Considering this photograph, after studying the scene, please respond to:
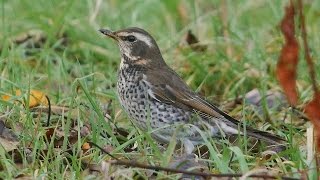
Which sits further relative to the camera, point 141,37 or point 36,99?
point 141,37

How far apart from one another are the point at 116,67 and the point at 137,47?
1585 millimetres

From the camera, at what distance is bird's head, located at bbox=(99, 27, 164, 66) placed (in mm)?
7570

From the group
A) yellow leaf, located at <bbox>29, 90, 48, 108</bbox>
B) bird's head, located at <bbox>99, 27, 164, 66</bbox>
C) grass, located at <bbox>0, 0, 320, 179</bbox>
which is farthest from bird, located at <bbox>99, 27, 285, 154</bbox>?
yellow leaf, located at <bbox>29, 90, 48, 108</bbox>

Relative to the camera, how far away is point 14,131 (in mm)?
6473

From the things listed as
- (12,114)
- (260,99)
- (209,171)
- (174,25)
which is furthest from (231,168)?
(174,25)

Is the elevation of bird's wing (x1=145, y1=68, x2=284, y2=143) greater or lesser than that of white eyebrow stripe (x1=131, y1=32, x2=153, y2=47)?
lesser

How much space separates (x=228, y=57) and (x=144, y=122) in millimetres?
2484

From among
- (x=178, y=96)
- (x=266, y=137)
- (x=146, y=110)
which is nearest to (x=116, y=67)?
(x=178, y=96)

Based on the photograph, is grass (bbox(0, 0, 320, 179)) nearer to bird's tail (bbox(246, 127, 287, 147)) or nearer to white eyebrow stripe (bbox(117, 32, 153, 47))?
bird's tail (bbox(246, 127, 287, 147))

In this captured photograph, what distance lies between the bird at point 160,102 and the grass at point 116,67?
170mm

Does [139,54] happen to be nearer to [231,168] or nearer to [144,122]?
[144,122]

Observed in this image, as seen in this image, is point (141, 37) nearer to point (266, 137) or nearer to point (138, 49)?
point (138, 49)

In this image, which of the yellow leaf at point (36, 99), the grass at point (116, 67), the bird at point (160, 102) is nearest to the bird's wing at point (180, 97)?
the bird at point (160, 102)

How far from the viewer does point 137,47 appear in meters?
7.59
